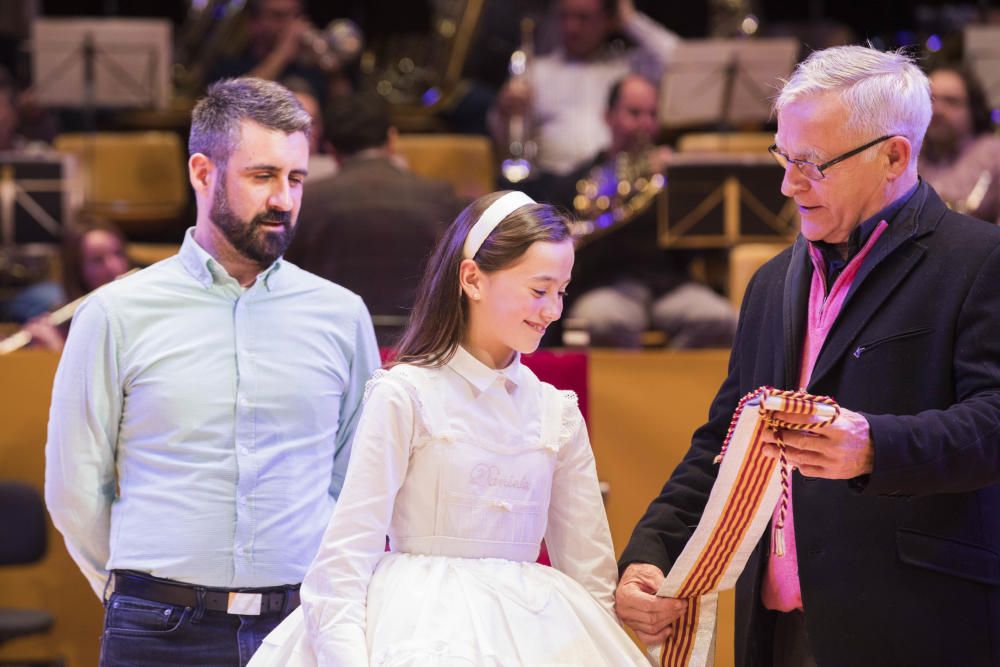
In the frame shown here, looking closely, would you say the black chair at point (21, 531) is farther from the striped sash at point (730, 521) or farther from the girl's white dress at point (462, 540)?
the striped sash at point (730, 521)

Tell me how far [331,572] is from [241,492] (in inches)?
20.3

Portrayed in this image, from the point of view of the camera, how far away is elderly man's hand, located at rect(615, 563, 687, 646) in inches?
98.3

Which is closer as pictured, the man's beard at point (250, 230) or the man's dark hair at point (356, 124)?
the man's beard at point (250, 230)

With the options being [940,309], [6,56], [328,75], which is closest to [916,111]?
[940,309]

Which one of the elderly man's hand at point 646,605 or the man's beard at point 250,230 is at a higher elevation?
the man's beard at point 250,230

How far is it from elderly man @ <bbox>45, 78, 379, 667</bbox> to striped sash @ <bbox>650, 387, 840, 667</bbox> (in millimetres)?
789

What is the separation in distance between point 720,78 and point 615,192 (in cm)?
109

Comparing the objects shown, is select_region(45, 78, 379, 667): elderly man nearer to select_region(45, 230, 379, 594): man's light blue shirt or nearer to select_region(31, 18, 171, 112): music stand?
select_region(45, 230, 379, 594): man's light blue shirt

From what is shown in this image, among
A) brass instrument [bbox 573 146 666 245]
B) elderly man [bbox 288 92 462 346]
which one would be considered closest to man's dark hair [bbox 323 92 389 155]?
elderly man [bbox 288 92 462 346]

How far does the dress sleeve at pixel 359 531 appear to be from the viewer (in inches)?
88.6

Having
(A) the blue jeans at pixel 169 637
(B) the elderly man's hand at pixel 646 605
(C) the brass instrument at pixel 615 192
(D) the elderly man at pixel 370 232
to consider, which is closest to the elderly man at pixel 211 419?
(A) the blue jeans at pixel 169 637

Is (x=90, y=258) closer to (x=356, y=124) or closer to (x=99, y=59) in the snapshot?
Result: (x=356, y=124)

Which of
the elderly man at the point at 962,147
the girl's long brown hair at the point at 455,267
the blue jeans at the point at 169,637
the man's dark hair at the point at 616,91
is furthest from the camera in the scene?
the man's dark hair at the point at 616,91

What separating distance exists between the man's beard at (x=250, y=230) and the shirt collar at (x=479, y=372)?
550mm
